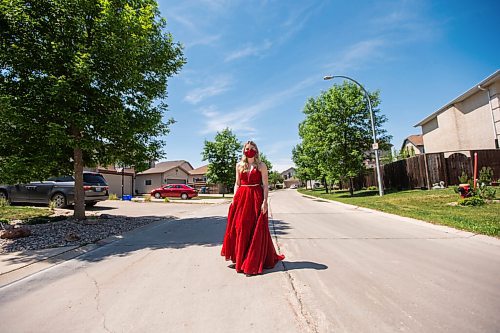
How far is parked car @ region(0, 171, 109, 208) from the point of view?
1199cm

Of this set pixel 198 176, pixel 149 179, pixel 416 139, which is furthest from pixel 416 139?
pixel 149 179

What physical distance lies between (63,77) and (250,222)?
5.91m

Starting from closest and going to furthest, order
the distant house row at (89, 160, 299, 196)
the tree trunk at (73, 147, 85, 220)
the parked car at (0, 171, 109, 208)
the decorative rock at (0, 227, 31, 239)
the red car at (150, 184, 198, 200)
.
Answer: the decorative rock at (0, 227, 31, 239), the tree trunk at (73, 147, 85, 220), the parked car at (0, 171, 109, 208), the red car at (150, 184, 198, 200), the distant house row at (89, 160, 299, 196)

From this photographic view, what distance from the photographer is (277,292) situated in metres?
2.96

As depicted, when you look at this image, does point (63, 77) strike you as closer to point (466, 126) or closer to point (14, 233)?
point (14, 233)

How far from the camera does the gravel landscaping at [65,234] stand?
18.1ft

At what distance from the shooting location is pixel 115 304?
2.76 meters

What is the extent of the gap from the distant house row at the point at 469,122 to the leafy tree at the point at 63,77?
1915cm

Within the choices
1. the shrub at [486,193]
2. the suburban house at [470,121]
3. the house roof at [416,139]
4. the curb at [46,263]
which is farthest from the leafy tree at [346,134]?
the house roof at [416,139]

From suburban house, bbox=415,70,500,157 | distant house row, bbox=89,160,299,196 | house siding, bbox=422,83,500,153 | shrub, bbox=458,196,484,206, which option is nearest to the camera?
shrub, bbox=458,196,484,206

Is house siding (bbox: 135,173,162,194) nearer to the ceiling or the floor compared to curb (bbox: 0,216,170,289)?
nearer to the ceiling

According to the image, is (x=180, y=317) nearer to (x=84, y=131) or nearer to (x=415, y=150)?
(x=84, y=131)

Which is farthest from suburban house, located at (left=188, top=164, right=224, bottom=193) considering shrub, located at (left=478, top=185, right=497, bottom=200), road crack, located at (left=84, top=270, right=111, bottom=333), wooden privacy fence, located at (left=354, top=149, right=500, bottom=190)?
road crack, located at (left=84, top=270, right=111, bottom=333)

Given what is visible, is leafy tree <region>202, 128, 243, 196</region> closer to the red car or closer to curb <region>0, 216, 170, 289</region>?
the red car
